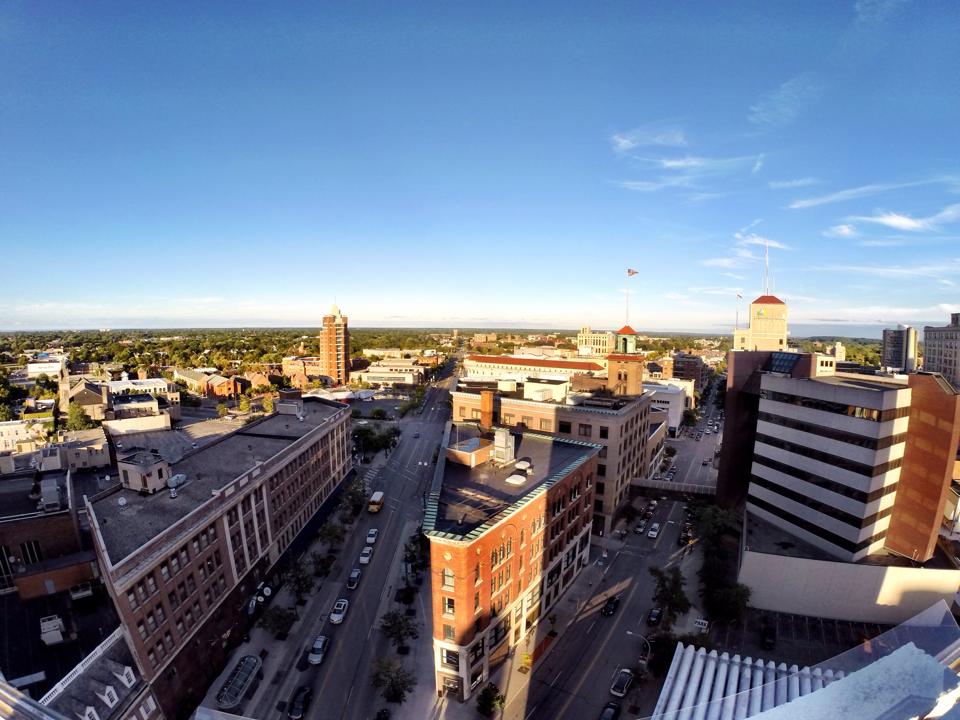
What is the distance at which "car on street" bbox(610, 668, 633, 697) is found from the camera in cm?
4191

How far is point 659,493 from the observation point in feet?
272

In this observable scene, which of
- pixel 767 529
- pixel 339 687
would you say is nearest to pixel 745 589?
pixel 767 529

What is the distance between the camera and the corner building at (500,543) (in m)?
39.4

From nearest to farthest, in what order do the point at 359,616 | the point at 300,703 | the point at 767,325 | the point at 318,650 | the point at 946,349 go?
the point at 300,703 → the point at 318,650 → the point at 359,616 → the point at 767,325 → the point at 946,349

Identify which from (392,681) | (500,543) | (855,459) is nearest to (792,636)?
(855,459)

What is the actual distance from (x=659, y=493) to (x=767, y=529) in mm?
22821

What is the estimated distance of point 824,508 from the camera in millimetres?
54781

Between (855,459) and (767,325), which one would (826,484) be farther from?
(767,325)

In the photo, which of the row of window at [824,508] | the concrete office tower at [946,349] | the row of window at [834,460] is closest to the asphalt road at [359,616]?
the row of window at [824,508]

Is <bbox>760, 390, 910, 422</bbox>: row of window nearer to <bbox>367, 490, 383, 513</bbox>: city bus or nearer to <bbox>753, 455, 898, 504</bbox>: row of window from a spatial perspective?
<bbox>753, 455, 898, 504</bbox>: row of window

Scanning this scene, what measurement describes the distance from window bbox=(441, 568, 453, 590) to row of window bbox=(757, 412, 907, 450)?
150 feet

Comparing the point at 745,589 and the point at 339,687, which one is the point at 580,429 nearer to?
the point at 745,589

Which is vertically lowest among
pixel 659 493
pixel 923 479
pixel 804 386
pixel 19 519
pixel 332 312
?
pixel 659 493

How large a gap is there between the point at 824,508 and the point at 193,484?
72.0 m
